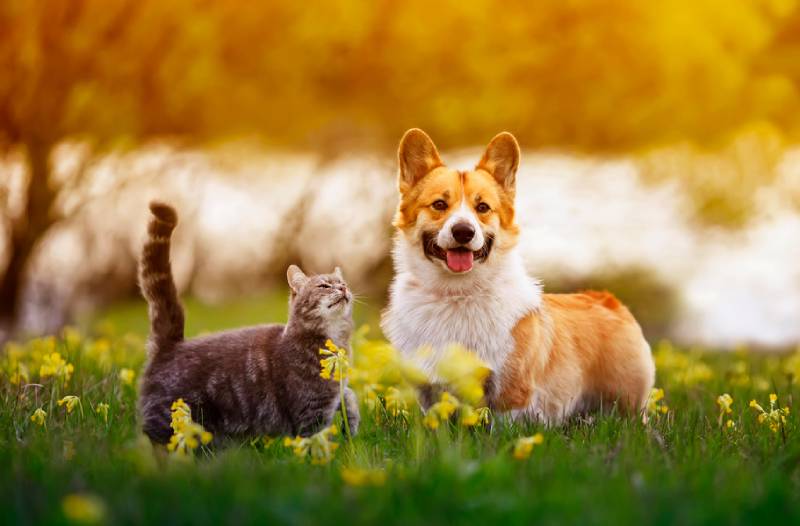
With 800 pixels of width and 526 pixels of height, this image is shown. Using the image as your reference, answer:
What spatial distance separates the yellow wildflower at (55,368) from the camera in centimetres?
474

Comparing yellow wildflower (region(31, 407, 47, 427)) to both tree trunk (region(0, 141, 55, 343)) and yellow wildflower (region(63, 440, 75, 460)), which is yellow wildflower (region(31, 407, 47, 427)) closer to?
yellow wildflower (region(63, 440, 75, 460))

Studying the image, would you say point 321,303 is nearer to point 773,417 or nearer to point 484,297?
point 484,297

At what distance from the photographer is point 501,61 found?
928cm

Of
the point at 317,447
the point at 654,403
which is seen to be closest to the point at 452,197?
the point at 317,447

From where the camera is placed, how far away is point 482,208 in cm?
436

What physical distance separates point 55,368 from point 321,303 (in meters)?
1.56

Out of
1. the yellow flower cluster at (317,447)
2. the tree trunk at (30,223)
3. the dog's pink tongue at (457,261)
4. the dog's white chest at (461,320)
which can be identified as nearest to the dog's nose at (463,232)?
the dog's pink tongue at (457,261)

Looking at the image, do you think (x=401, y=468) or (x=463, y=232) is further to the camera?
(x=463, y=232)

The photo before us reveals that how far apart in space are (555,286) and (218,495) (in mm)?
7312

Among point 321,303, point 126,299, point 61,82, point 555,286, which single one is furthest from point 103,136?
point 321,303

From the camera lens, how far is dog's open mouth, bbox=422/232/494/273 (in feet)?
14.0

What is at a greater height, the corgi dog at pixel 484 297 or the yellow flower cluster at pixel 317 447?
the corgi dog at pixel 484 297

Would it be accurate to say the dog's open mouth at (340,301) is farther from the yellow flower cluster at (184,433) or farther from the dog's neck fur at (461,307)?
the yellow flower cluster at (184,433)

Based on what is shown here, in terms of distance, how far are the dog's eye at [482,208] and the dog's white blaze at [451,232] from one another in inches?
4.8
